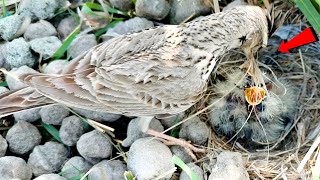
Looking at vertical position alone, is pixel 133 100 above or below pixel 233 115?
above

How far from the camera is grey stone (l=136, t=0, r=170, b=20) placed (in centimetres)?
319

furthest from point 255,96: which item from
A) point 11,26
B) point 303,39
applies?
point 11,26

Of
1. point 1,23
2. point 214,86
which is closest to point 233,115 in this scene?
point 214,86

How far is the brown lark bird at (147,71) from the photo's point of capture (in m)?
2.69

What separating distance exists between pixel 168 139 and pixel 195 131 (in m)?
0.12

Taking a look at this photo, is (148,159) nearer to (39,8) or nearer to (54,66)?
(54,66)

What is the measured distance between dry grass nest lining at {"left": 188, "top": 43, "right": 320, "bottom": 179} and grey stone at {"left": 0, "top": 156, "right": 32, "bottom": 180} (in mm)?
693

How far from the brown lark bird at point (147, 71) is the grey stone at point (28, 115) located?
0.21 metres

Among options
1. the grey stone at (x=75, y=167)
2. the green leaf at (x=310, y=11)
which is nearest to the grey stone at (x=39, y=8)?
the grey stone at (x=75, y=167)

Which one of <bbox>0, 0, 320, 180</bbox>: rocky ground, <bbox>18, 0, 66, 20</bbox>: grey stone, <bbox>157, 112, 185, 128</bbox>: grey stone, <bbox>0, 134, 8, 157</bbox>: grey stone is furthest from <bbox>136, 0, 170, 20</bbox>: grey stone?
<bbox>0, 134, 8, 157</bbox>: grey stone

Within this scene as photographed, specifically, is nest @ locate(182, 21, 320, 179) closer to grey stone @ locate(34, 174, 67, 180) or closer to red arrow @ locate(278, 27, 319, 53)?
red arrow @ locate(278, 27, 319, 53)

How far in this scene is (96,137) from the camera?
2881 mm

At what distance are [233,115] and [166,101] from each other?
1.25ft

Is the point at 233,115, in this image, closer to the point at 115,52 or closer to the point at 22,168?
the point at 115,52
